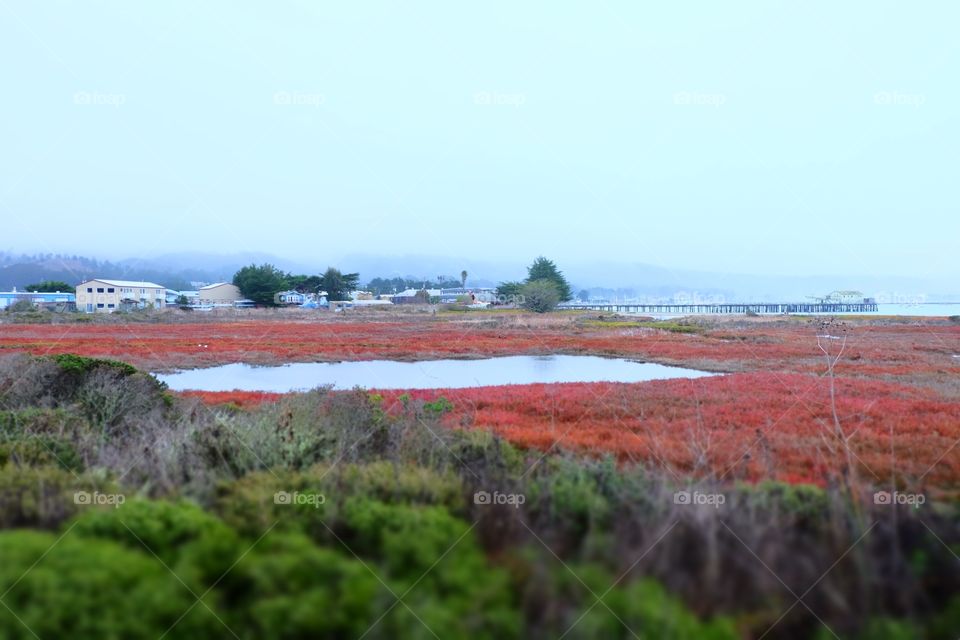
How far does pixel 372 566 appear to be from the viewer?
3.19m

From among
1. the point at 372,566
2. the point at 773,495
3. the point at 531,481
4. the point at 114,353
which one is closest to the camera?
the point at 372,566

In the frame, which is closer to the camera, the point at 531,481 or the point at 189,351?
the point at 531,481

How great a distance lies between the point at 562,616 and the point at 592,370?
18.2 m

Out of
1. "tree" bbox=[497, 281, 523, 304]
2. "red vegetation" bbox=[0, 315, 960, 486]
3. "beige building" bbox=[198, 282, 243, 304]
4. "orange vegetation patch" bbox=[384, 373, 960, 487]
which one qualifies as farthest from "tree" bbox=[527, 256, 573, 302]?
"orange vegetation patch" bbox=[384, 373, 960, 487]

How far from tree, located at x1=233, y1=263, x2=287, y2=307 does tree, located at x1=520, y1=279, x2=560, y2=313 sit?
3347 centimetres

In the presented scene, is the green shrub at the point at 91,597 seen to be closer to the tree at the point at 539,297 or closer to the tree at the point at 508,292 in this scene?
the tree at the point at 539,297

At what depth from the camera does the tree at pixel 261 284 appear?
258 feet

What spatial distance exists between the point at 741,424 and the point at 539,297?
6455 centimetres

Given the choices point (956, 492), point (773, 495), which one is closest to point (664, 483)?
point (773, 495)

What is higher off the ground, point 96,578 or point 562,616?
point 96,578

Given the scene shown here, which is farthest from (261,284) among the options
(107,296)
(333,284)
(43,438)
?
(43,438)

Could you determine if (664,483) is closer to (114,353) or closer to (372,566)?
(372,566)

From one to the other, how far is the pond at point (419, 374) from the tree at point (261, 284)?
59596 millimetres

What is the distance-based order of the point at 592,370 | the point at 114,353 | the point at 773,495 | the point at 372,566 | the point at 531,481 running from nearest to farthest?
the point at 372,566
the point at 773,495
the point at 531,481
the point at 592,370
the point at 114,353
